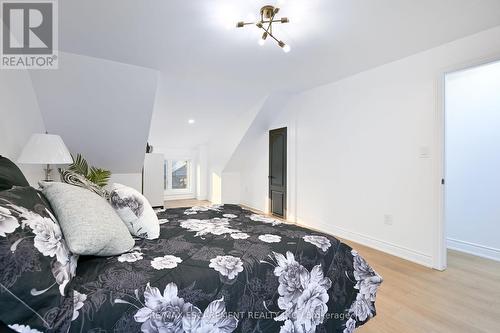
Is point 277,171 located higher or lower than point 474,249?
higher

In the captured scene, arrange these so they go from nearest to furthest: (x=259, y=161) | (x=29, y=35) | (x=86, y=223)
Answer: (x=86, y=223) < (x=29, y=35) < (x=259, y=161)

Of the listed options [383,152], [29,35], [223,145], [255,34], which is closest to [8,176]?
[29,35]

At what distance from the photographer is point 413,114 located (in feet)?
9.27

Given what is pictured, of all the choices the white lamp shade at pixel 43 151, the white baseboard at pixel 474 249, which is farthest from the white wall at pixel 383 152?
the white lamp shade at pixel 43 151

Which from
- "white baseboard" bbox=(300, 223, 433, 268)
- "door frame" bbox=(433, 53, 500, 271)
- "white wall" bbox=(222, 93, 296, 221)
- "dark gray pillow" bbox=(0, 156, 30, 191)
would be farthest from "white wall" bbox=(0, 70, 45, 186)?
"door frame" bbox=(433, 53, 500, 271)

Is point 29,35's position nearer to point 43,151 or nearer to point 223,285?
point 43,151

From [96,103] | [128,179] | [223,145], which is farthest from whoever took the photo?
[223,145]

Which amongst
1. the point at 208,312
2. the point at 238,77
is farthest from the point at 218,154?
the point at 208,312

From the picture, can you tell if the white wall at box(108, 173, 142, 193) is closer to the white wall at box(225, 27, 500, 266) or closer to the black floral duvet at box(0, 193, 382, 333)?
the white wall at box(225, 27, 500, 266)

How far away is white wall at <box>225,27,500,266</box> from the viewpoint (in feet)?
8.71

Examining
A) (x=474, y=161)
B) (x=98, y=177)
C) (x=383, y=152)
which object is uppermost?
(x=383, y=152)

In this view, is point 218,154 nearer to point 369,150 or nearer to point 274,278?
point 369,150

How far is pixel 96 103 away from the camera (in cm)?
332

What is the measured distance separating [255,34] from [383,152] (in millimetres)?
2119
